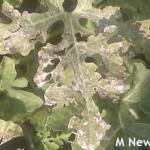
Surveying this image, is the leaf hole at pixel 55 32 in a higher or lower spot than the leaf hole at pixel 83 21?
lower

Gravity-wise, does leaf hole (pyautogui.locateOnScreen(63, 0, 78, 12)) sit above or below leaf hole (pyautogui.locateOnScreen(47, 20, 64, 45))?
above

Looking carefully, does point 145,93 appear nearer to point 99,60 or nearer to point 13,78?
point 99,60

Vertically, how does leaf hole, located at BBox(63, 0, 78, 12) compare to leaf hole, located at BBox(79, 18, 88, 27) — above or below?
above

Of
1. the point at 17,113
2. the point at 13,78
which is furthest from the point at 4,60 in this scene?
the point at 17,113

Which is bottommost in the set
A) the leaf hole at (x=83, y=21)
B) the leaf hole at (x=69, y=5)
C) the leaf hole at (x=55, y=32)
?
the leaf hole at (x=55, y=32)

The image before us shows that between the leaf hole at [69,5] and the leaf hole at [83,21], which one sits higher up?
the leaf hole at [69,5]

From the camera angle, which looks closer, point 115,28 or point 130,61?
point 115,28

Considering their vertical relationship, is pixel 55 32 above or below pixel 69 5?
below

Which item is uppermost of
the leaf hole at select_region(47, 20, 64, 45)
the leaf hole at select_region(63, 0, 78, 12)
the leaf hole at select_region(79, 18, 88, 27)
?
the leaf hole at select_region(63, 0, 78, 12)
